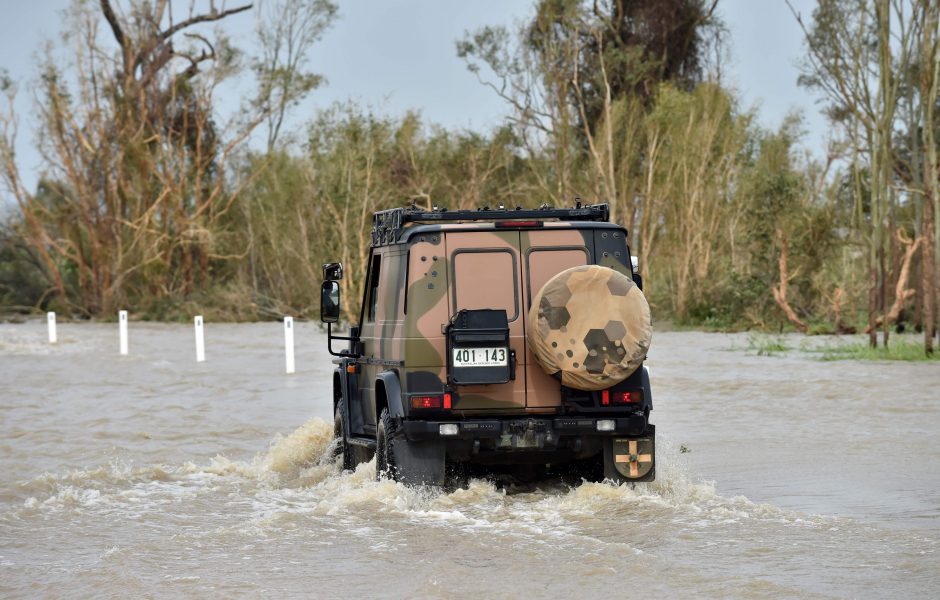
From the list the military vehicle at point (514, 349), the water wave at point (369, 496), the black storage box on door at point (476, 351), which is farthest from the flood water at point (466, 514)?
the black storage box on door at point (476, 351)

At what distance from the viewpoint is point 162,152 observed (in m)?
58.1

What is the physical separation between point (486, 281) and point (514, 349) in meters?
0.53

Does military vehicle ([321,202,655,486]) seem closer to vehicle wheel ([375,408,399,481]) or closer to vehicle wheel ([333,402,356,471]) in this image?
vehicle wheel ([375,408,399,481])

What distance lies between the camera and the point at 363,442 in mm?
11953

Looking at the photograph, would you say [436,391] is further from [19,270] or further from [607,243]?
[19,270]

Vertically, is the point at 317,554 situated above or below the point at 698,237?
below

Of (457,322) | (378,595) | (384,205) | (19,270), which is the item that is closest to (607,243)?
(457,322)

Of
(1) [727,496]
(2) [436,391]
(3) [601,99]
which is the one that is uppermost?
(3) [601,99]

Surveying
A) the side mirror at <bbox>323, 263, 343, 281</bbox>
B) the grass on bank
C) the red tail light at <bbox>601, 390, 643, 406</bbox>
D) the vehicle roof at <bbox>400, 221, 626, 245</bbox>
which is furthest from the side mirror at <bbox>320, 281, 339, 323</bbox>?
the grass on bank

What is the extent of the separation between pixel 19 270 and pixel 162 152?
8512 mm

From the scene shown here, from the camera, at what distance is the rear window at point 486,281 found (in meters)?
10.6

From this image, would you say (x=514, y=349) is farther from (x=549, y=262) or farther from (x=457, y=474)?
(x=457, y=474)

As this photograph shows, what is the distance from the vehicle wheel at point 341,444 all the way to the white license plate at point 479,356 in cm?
257

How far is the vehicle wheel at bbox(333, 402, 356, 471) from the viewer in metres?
12.8
